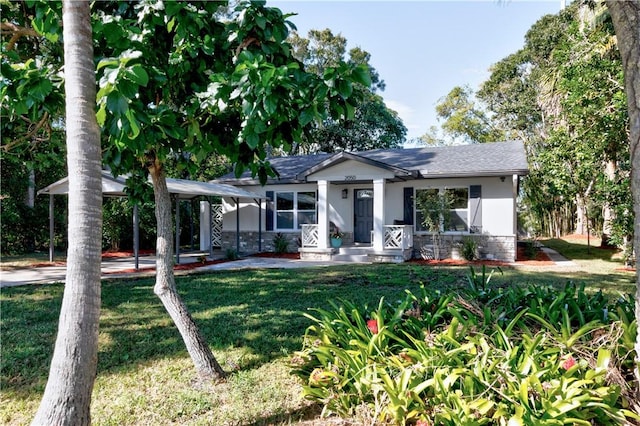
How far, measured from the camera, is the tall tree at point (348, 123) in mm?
26422

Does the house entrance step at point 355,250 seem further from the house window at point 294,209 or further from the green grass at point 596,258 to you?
the green grass at point 596,258

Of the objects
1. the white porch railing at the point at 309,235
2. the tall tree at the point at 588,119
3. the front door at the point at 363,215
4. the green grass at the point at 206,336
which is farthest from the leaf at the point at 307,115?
the front door at the point at 363,215

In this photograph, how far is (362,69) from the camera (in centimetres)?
260

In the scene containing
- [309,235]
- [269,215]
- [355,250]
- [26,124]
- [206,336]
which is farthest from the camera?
[269,215]

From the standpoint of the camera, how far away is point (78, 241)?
2332 millimetres

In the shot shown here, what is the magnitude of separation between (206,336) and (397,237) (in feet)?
31.1

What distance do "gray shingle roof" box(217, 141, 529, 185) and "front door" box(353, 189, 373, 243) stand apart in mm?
1568

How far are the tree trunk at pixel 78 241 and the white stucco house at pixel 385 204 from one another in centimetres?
1000

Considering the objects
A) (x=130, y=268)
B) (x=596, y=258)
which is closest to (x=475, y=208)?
(x=596, y=258)

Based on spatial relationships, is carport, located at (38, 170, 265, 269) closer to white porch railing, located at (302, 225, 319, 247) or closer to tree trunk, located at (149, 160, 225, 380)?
white porch railing, located at (302, 225, 319, 247)

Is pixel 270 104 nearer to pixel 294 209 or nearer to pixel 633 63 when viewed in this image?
pixel 633 63

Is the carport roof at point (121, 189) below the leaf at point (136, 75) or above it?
above

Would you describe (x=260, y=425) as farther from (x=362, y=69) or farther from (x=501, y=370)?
(x=362, y=69)

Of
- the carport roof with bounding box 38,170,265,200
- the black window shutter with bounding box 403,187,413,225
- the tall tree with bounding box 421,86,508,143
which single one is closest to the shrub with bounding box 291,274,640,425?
the carport roof with bounding box 38,170,265,200
